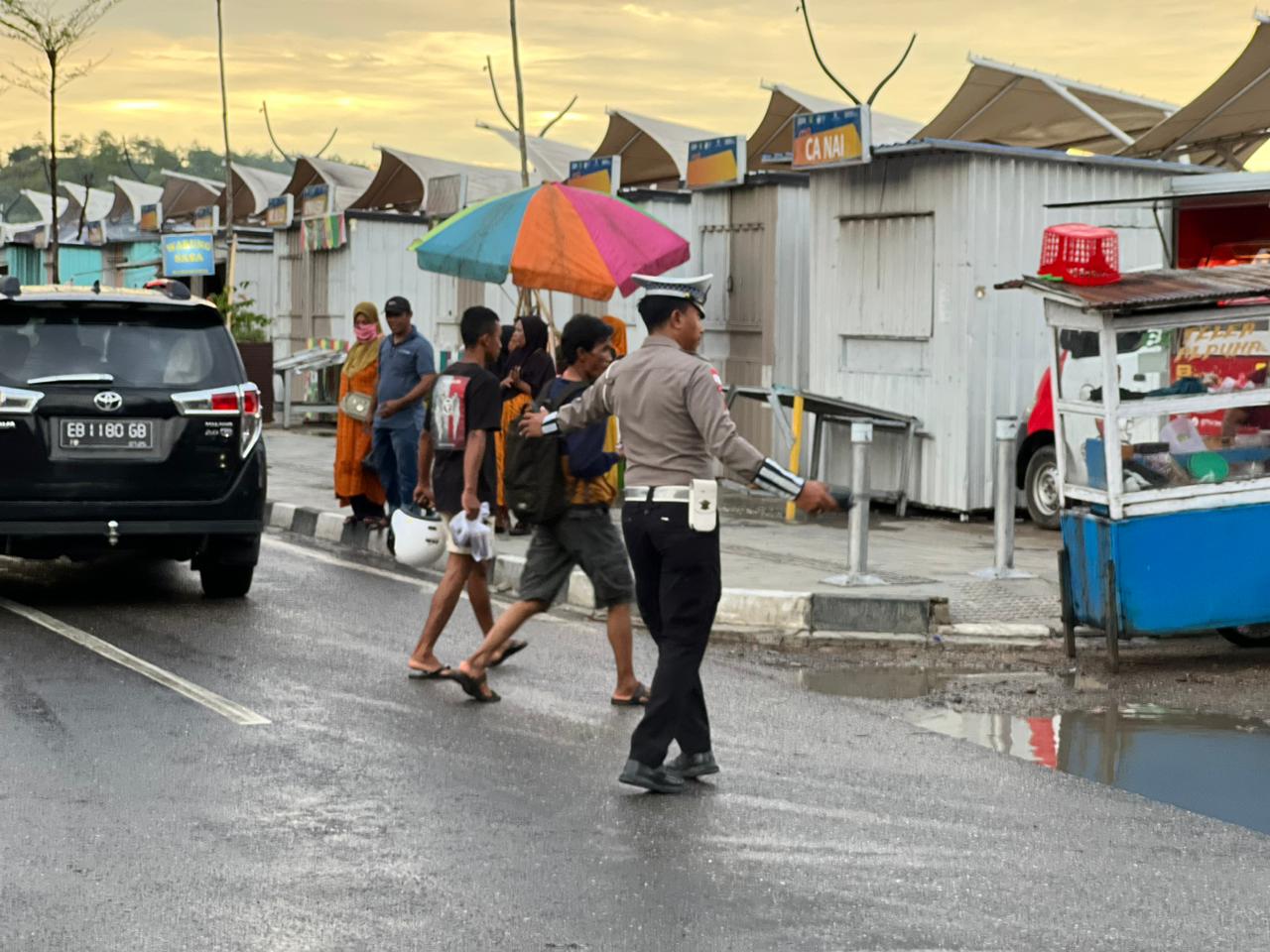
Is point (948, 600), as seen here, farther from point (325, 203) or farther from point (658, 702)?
point (325, 203)

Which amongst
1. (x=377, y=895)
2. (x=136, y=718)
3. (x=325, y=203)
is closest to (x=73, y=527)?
(x=136, y=718)

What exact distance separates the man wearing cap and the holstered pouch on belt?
259 inches

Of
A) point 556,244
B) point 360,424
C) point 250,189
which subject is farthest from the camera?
point 250,189

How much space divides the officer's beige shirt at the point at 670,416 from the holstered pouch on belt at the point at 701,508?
89 mm

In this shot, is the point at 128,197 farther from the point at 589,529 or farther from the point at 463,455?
the point at 589,529

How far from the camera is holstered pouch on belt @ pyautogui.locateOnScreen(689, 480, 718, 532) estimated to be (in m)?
6.50

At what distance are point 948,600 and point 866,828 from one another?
4.36 metres

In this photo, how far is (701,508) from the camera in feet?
21.4

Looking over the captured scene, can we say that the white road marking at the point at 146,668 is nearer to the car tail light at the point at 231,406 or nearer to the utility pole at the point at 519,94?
the car tail light at the point at 231,406

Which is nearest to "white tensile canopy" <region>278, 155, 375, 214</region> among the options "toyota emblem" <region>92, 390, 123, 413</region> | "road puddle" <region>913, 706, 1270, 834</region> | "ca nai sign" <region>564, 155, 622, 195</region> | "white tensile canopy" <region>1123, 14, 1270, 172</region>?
"ca nai sign" <region>564, 155, 622, 195</region>

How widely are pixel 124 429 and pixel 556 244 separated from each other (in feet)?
15.3

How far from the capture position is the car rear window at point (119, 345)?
10.2 m

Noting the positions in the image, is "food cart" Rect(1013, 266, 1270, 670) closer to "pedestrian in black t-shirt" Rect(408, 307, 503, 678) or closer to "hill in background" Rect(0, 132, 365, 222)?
"pedestrian in black t-shirt" Rect(408, 307, 503, 678)

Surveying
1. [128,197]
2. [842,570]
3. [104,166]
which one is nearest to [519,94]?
[842,570]
